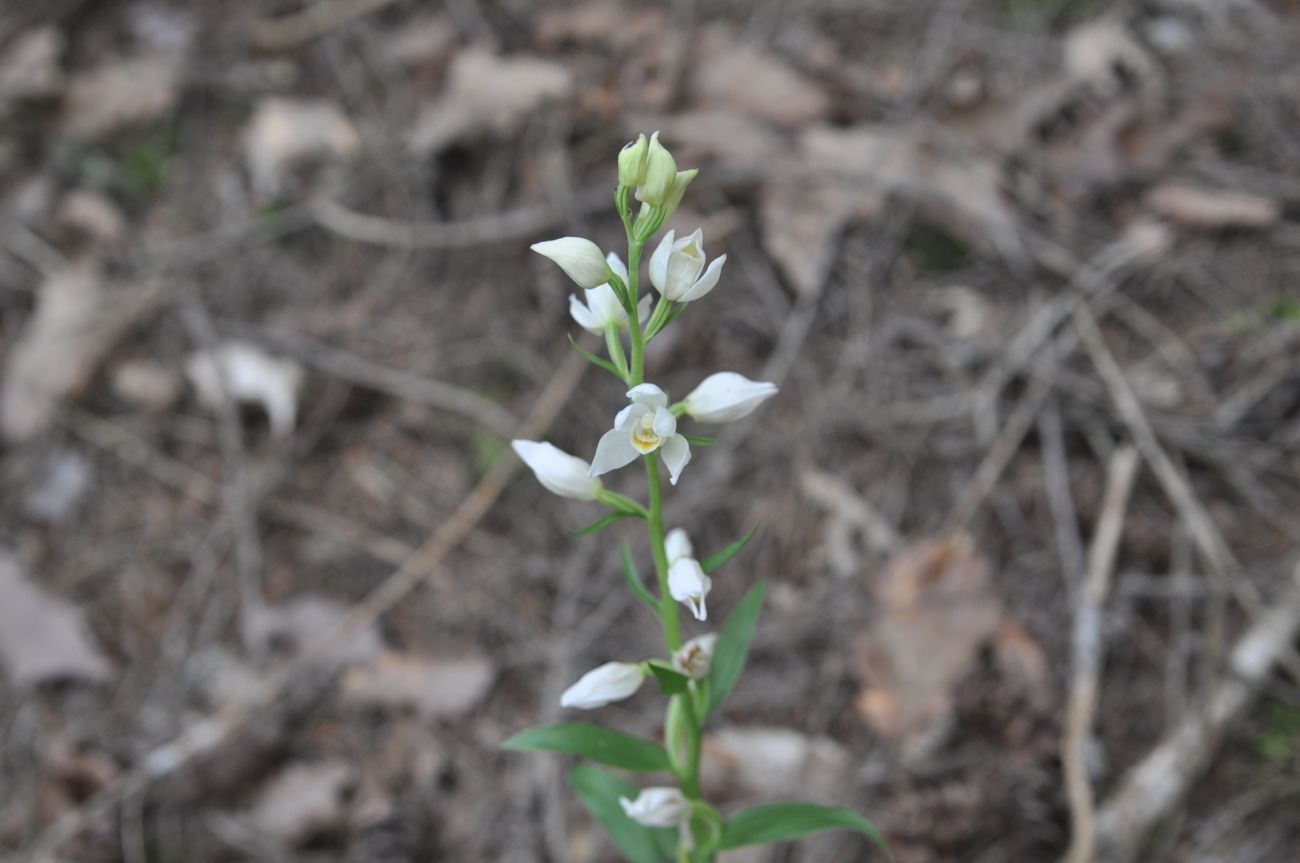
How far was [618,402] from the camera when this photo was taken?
4.34m

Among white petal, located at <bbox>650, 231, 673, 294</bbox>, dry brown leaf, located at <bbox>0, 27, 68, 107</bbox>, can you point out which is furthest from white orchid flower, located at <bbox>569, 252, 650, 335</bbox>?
dry brown leaf, located at <bbox>0, 27, 68, 107</bbox>

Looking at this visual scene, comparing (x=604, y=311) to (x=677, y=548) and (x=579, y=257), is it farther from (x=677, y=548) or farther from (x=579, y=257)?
(x=677, y=548)

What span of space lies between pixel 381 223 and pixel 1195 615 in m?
3.90

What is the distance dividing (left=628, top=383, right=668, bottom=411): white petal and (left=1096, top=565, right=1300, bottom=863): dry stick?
1.96 meters

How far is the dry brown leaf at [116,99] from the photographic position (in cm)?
561

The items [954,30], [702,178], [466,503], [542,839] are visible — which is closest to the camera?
[542,839]

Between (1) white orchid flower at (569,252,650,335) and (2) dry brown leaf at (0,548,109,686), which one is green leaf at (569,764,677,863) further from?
(2) dry brown leaf at (0,548,109,686)

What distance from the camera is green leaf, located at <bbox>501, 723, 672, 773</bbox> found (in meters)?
2.32

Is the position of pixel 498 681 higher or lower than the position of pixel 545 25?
lower

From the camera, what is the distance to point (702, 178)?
4.89 meters

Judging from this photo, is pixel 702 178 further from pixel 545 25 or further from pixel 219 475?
pixel 219 475

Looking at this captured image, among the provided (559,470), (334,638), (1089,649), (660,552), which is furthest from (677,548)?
(334,638)

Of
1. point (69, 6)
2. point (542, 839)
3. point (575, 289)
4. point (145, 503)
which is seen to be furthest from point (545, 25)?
point (542, 839)

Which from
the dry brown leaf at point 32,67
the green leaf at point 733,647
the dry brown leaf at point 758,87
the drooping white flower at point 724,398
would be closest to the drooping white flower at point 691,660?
the green leaf at point 733,647
